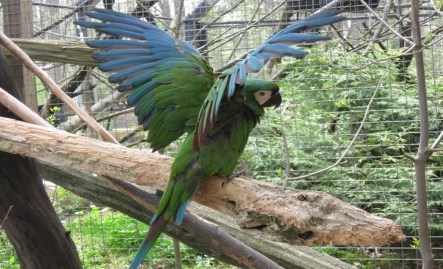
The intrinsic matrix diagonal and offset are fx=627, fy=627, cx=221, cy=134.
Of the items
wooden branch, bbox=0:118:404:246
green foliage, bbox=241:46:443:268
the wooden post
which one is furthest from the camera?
green foliage, bbox=241:46:443:268

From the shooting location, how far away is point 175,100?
1.44 m

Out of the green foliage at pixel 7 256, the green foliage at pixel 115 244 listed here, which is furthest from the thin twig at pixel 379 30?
the green foliage at pixel 7 256

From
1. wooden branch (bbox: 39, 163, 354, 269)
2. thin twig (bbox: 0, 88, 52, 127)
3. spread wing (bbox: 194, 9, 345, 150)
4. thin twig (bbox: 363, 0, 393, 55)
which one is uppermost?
thin twig (bbox: 363, 0, 393, 55)

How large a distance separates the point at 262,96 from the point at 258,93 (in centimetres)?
1

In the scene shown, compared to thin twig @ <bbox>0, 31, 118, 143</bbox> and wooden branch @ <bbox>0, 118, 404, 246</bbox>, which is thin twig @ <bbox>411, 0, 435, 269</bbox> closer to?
wooden branch @ <bbox>0, 118, 404, 246</bbox>

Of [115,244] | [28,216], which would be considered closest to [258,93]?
[28,216]

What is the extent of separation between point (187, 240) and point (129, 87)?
1.71 feet

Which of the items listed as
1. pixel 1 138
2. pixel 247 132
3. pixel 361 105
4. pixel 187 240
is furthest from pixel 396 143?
pixel 1 138

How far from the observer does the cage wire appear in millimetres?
2746

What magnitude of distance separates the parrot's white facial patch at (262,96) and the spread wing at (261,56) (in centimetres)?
23

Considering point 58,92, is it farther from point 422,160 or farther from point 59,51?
point 422,160

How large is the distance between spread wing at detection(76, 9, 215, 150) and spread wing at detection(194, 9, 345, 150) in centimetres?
26

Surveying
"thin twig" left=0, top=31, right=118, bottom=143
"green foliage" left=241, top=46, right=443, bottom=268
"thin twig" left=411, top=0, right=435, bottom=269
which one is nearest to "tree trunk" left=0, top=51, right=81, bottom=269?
"thin twig" left=0, top=31, right=118, bottom=143

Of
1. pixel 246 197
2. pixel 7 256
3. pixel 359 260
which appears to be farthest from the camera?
pixel 7 256
